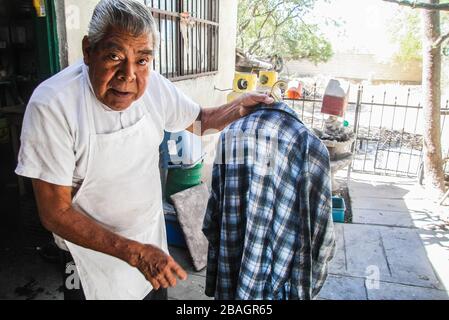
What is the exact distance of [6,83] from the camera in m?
5.70

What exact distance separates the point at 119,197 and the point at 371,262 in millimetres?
3401

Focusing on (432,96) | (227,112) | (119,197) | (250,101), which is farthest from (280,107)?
(432,96)

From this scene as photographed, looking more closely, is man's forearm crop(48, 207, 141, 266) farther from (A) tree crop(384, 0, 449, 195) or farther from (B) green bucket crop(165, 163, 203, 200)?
(A) tree crop(384, 0, 449, 195)

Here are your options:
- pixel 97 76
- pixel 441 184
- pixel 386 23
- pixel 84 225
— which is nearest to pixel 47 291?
pixel 84 225

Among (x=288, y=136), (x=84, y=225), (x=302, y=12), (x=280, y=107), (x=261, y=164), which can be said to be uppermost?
(x=302, y=12)

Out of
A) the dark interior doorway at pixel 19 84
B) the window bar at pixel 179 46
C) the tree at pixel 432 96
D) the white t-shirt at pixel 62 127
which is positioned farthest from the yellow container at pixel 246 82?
the white t-shirt at pixel 62 127

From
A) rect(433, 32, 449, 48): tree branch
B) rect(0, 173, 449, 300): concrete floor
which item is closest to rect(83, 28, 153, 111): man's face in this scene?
rect(0, 173, 449, 300): concrete floor

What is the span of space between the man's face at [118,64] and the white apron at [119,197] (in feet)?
0.27

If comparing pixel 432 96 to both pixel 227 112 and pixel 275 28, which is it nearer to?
pixel 227 112

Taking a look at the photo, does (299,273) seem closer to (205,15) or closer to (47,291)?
(47,291)

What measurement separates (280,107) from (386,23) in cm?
2245

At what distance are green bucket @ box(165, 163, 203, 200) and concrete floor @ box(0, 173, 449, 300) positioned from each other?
688 mm

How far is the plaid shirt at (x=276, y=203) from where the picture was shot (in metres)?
1.71

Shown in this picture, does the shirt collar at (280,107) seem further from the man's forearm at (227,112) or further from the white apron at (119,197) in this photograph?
the white apron at (119,197)
